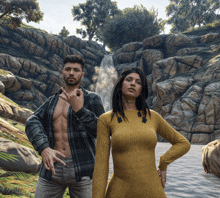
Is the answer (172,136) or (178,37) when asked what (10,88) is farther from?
(178,37)

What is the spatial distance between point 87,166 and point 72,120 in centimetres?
62

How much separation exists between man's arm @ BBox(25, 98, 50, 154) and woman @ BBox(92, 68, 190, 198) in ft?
2.11

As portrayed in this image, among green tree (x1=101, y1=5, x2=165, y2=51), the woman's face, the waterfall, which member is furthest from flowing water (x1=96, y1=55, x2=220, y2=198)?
green tree (x1=101, y1=5, x2=165, y2=51)

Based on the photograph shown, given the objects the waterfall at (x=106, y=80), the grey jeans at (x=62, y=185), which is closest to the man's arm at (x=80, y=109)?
the grey jeans at (x=62, y=185)

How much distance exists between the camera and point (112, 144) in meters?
1.67

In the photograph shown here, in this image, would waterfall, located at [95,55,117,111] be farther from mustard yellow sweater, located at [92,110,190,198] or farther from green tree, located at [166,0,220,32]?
mustard yellow sweater, located at [92,110,190,198]

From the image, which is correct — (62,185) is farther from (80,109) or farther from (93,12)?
(93,12)

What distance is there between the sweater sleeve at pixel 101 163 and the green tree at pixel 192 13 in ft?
141

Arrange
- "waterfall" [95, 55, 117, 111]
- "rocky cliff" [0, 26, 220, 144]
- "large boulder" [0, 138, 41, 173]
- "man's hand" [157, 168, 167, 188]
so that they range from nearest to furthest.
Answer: "man's hand" [157, 168, 167, 188]
"large boulder" [0, 138, 41, 173]
"rocky cliff" [0, 26, 220, 144]
"waterfall" [95, 55, 117, 111]

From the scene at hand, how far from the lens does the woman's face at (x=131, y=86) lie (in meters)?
1.86

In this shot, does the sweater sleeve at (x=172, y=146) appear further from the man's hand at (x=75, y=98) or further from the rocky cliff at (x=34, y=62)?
the rocky cliff at (x=34, y=62)

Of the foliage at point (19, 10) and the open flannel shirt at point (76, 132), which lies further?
the foliage at point (19, 10)

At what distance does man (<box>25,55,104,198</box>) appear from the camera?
2.11 m

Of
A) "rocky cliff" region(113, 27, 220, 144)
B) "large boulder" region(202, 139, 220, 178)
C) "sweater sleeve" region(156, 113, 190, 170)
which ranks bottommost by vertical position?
"large boulder" region(202, 139, 220, 178)
